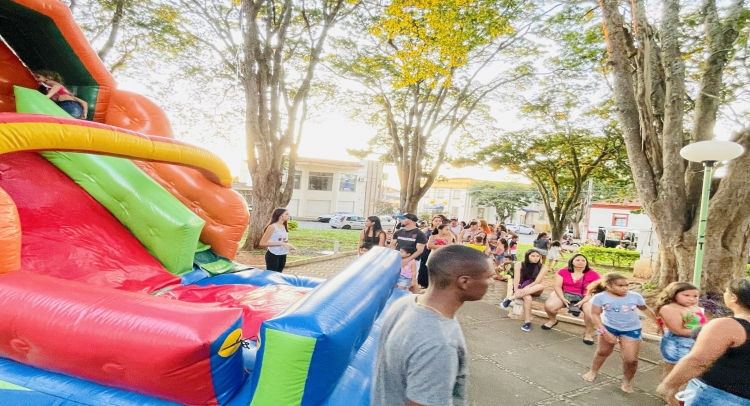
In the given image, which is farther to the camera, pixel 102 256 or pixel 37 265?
pixel 102 256

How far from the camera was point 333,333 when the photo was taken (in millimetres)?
1762

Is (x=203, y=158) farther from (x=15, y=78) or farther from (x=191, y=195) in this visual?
(x=15, y=78)

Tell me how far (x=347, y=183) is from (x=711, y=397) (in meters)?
32.5

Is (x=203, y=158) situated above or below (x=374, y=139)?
below

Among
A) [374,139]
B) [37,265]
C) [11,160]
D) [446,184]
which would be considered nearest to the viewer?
[37,265]

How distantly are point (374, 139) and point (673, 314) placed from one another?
14489 millimetres

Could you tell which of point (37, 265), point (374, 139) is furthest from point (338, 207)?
point (37, 265)

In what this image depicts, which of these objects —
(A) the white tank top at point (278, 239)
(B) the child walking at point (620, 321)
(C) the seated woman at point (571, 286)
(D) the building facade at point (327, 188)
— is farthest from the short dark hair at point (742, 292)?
(D) the building facade at point (327, 188)

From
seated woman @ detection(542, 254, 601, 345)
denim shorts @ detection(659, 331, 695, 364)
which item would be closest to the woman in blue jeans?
denim shorts @ detection(659, 331, 695, 364)

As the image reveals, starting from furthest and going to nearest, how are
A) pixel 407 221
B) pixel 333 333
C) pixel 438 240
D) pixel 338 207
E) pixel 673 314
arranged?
pixel 338 207 < pixel 438 240 < pixel 407 221 < pixel 673 314 < pixel 333 333

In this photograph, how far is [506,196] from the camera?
3416 centimetres

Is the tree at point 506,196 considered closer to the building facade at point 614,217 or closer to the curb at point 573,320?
the building facade at point 614,217

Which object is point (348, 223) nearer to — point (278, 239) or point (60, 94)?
point (278, 239)

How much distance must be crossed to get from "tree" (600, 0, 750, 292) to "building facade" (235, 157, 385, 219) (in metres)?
27.1
